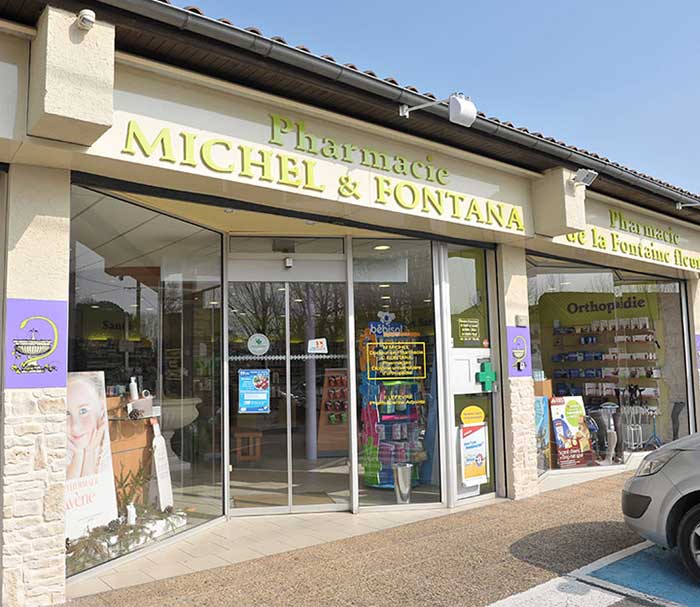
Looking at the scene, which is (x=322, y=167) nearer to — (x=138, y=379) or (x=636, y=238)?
(x=138, y=379)

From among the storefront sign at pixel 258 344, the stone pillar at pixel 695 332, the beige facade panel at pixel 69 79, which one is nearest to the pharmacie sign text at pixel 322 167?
the beige facade panel at pixel 69 79

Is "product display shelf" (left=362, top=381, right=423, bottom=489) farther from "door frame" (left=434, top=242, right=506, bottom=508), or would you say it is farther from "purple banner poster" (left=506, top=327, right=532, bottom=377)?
"purple banner poster" (left=506, top=327, right=532, bottom=377)

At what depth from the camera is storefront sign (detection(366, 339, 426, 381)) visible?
741 cm

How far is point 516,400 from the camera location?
7.80 meters

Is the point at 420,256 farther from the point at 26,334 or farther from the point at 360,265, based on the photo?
the point at 26,334

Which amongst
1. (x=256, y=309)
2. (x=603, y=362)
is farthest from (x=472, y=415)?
(x=603, y=362)

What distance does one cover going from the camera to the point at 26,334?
443 centimetres

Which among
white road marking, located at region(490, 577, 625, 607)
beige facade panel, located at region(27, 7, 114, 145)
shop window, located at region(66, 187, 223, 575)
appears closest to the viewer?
beige facade panel, located at region(27, 7, 114, 145)

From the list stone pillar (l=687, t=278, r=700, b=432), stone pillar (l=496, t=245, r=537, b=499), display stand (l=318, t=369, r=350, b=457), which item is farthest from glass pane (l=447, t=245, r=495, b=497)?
stone pillar (l=687, t=278, r=700, b=432)

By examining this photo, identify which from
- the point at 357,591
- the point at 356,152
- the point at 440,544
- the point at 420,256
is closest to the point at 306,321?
the point at 420,256

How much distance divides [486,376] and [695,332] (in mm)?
6029

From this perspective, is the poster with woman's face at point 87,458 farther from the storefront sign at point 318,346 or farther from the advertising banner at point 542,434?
the advertising banner at point 542,434

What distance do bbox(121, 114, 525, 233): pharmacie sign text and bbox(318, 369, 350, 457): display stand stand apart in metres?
2.24

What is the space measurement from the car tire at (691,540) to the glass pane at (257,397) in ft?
13.5
